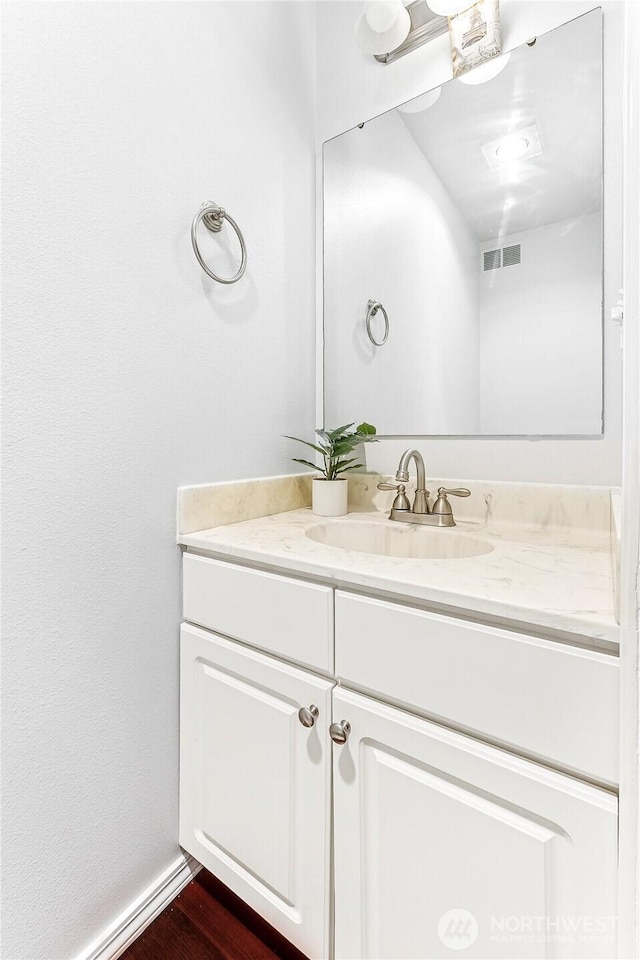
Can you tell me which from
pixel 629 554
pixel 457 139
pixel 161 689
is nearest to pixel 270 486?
pixel 161 689

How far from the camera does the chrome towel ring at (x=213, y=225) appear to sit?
102 centimetres

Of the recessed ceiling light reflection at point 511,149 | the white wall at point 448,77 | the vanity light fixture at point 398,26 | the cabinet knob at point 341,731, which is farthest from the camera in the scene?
Result: the vanity light fixture at point 398,26

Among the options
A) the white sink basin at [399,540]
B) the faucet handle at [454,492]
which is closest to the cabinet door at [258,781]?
the white sink basin at [399,540]

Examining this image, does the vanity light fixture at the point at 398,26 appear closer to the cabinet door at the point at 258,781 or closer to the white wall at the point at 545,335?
the white wall at the point at 545,335

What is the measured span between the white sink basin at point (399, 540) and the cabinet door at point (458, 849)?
17.3 inches

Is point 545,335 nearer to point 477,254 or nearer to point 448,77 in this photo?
point 477,254

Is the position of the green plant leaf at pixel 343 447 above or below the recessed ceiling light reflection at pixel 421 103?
below

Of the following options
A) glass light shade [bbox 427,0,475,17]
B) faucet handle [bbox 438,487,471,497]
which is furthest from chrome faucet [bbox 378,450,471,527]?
glass light shade [bbox 427,0,475,17]

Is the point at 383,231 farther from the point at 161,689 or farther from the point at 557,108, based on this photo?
the point at 161,689

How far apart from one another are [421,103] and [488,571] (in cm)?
127

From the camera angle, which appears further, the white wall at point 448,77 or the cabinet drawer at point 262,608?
the white wall at point 448,77

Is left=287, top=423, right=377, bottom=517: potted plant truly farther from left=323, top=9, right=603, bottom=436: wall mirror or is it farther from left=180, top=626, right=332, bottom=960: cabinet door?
left=180, top=626, right=332, bottom=960: cabinet door

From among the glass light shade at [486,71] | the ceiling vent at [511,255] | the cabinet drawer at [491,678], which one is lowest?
the cabinet drawer at [491,678]

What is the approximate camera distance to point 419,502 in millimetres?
1170
